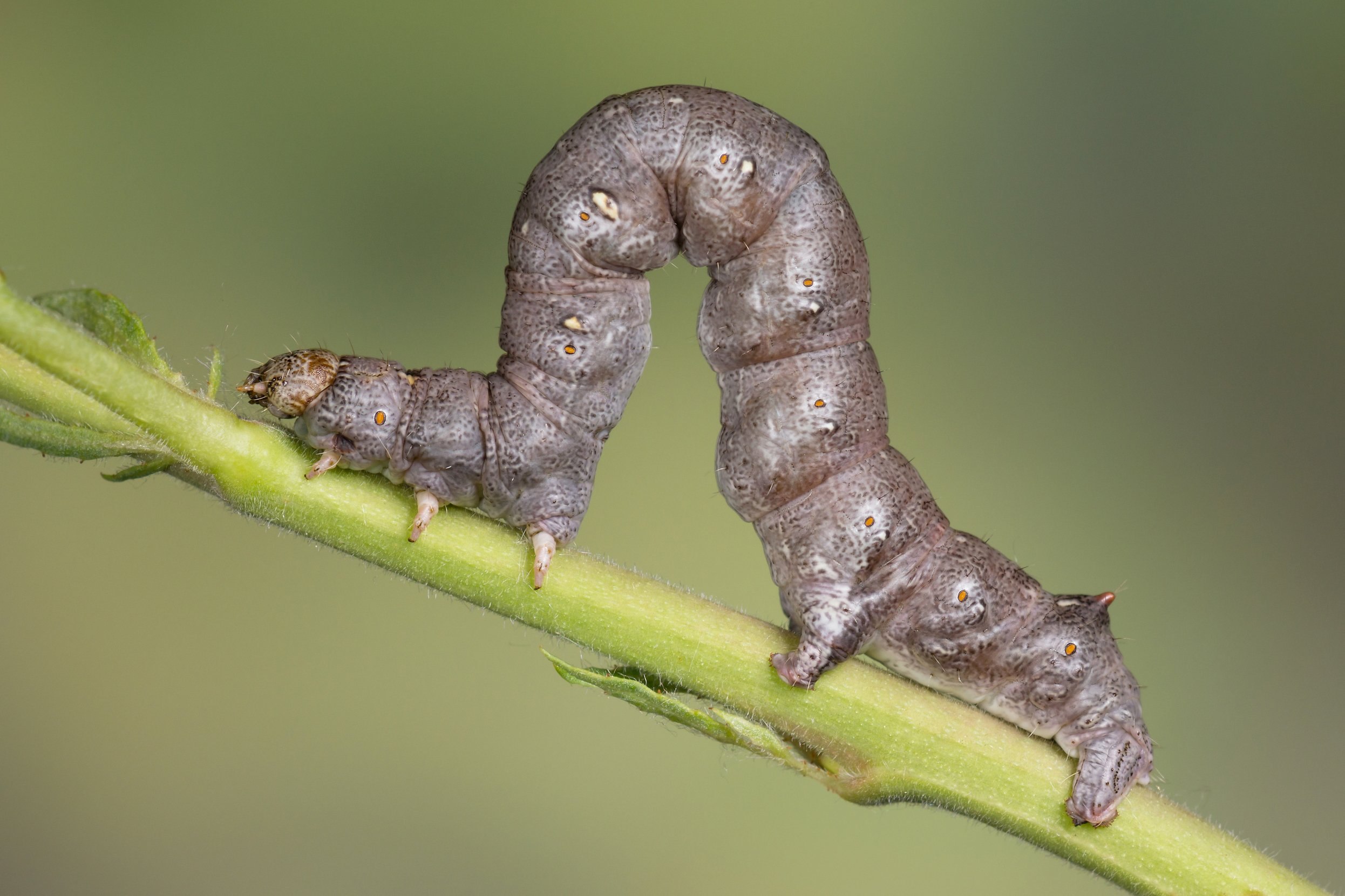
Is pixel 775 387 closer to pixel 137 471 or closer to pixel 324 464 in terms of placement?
pixel 324 464

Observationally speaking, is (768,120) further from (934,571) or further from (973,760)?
(973,760)

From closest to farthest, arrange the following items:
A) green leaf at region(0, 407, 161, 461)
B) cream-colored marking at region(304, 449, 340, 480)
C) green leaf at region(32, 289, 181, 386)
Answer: green leaf at region(0, 407, 161, 461) → green leaf at region(32, 289, 181, 386) → cream-colored marking at region(304, 449, 340, 480)

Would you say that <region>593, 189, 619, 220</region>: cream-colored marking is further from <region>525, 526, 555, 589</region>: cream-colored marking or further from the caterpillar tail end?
the caterpillar tail end

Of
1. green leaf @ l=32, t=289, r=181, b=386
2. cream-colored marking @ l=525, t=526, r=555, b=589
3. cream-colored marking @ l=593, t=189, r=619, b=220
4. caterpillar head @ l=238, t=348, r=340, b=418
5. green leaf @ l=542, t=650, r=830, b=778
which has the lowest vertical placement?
green leaf @ l=542, t=650, r=830, b=778

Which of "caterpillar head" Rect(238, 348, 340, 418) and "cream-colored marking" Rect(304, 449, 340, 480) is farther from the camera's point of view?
"caterpillar head" Rect(238, 348, 340, 418)

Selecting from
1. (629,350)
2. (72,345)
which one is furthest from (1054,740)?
(72,345)

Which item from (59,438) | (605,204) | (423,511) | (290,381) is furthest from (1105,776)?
(59,438)

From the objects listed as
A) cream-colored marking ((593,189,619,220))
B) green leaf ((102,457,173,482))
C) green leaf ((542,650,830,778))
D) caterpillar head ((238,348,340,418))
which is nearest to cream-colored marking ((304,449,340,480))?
caterpillar head ((238,348,340,418))
